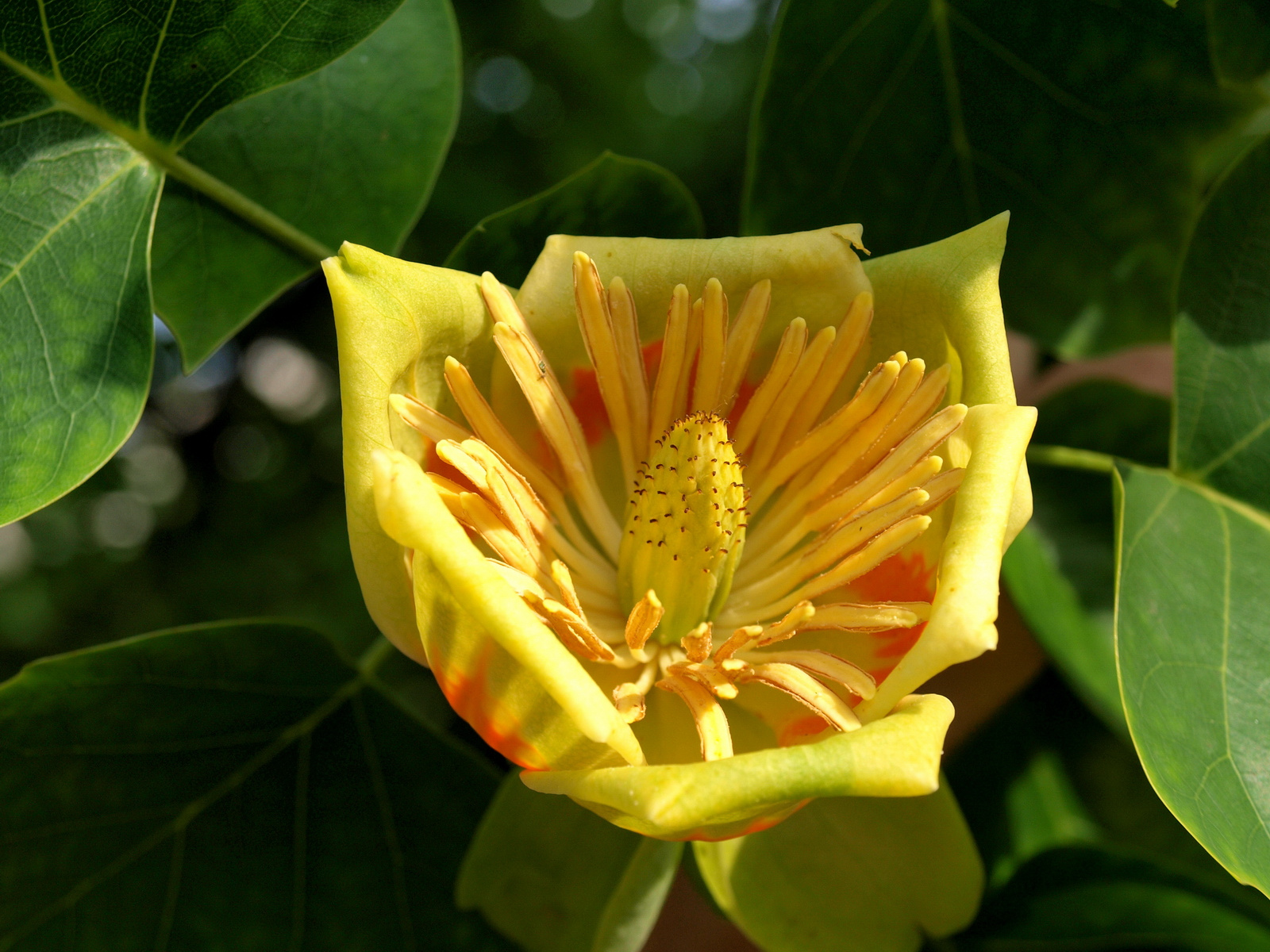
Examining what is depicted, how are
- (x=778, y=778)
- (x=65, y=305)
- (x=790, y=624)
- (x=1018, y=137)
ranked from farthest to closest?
1. (x=1018, y=137)
2. (x=65, y=305)
3. (x=790, y=624)
4. (x=778, y=778)

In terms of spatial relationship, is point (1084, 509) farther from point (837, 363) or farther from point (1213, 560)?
point (837, 363)

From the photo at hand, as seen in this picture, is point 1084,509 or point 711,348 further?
point 1084,509

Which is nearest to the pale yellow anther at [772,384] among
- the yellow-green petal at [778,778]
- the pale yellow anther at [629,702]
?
the pale yellow anther at [629,702]

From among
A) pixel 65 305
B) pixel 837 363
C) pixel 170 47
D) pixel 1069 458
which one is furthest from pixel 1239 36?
pixel 65 305

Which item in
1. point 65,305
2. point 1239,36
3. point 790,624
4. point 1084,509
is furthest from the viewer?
point 1084,509

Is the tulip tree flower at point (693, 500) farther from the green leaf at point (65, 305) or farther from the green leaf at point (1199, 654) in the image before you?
the green leaf at point (65, 305)

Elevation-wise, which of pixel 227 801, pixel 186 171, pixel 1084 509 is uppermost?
pixel 186 171

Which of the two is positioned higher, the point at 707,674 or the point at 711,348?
the point at 711,348
